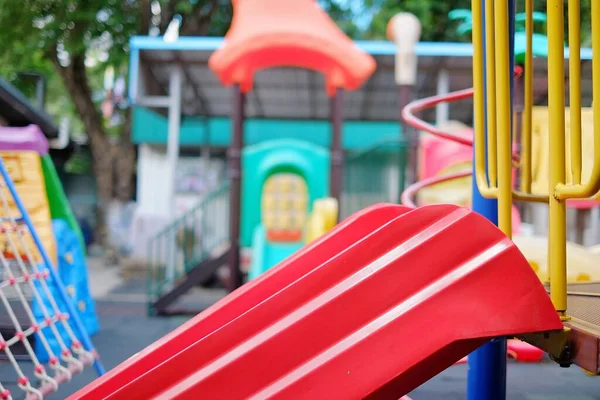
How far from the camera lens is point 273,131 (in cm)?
1308

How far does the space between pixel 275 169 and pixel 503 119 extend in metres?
7.20

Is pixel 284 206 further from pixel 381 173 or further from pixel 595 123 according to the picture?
pixel 595 123

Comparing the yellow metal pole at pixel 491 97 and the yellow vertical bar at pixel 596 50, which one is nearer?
the yellow vertical bar at pixel 596 50

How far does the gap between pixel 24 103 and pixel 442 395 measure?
512cm

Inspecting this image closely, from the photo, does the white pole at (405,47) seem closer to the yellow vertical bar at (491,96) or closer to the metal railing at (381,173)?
the metal railing at (381,173)

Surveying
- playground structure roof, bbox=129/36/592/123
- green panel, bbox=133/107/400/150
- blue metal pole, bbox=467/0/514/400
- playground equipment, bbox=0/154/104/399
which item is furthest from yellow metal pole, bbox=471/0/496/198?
green panel, bbox=133/107/400/150

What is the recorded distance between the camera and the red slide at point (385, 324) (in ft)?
4.31

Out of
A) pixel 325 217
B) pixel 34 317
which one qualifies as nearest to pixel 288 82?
pixel 325 217

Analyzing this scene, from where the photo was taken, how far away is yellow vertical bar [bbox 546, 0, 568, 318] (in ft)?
4.32

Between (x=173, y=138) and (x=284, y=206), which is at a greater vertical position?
(x=173, y=138)

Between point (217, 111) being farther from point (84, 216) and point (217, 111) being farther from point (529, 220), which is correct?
point (529, 220)

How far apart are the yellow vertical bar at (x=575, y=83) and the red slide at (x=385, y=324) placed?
264 mm

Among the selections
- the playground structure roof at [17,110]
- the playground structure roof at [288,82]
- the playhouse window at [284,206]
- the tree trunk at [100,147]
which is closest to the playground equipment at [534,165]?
the playground structure roof at [288,82]

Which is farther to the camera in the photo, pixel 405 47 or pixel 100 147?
pixel 100 147
